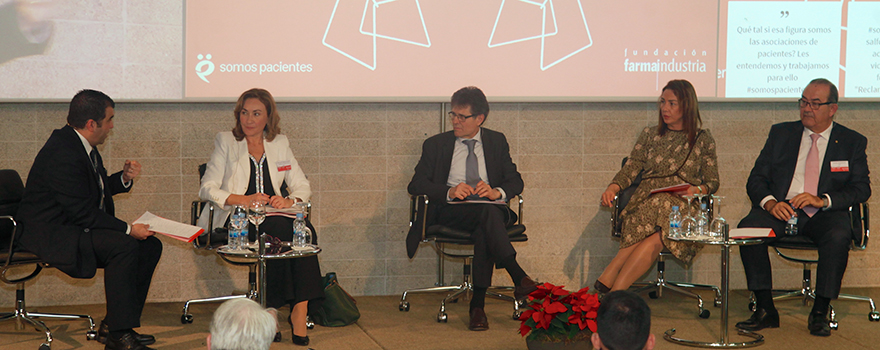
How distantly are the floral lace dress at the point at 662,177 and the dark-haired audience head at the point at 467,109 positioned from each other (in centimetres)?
91

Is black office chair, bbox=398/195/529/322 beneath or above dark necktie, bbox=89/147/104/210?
beneath

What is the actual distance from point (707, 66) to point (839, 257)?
1.51 metres

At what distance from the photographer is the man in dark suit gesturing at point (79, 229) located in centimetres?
346

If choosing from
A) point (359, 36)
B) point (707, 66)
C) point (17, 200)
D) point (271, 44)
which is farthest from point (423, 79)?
point (17, 200)

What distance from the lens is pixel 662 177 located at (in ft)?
14.8

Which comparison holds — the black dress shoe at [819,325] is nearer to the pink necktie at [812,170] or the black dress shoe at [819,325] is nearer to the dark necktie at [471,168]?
the pink necktie at [812,170]

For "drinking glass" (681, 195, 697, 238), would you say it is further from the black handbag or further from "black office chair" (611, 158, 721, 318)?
the black handbag

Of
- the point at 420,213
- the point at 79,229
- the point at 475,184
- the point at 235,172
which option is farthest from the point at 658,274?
the point at 79,229

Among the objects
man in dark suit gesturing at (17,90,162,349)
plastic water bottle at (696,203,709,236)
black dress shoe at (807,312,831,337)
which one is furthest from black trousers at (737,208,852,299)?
man in dark suit gesturing at (17,90,162,349)

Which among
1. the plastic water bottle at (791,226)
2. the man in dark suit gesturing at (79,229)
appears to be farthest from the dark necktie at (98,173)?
the plastic water bottle at (791,226)

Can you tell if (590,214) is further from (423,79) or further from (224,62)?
(224,62)

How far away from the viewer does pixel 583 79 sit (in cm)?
491

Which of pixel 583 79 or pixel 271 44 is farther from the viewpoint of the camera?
pixel 583 79

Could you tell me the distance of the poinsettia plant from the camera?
10.9 ft
